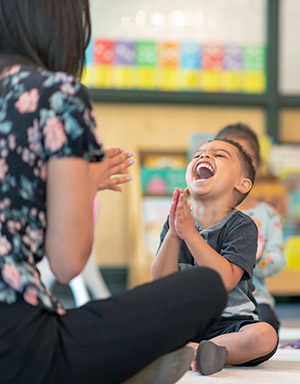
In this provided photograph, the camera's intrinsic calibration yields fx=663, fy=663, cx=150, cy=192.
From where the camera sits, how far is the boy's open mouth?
148 cm

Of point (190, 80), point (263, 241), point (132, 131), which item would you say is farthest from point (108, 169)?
point (190, 80)

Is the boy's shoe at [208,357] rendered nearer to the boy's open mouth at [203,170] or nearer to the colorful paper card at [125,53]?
the boy's open mouth at [203,170]

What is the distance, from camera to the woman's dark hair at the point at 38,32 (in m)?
1.05

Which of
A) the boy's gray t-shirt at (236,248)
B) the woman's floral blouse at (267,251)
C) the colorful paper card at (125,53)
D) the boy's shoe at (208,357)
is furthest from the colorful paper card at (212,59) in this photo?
the boy's shoe at (208,357)

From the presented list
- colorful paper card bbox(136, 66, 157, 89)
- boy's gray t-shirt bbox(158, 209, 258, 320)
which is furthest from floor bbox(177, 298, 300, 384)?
colorful paper card bbox(136, 66, 157, 89)

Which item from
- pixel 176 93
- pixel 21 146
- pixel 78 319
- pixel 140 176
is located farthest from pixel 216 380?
pixel 176 93

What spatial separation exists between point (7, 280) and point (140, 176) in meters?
2.75

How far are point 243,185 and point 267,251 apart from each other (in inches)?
20.5

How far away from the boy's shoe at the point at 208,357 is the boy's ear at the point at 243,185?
367 millimetres

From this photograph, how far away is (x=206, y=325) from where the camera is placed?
1.10 m

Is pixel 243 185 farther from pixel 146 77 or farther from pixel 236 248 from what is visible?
pixel 146 77

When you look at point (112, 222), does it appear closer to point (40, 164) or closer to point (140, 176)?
point (140, 176)

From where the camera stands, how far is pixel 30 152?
972mm

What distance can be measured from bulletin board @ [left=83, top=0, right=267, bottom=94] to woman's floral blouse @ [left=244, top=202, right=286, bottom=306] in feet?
6.59
